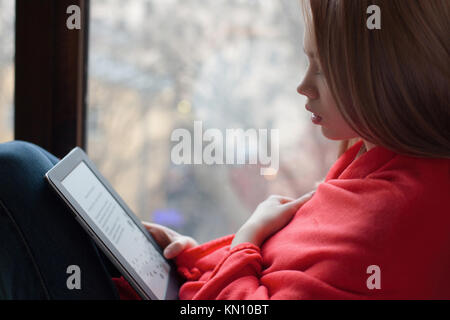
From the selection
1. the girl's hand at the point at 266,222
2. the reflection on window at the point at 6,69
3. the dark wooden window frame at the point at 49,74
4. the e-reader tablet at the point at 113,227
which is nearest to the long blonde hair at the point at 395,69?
the girl's hand at the point at 266,222

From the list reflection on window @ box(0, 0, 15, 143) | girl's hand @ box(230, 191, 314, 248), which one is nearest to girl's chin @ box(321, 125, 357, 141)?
girl's hand @ box(230, 191, 314, 248)

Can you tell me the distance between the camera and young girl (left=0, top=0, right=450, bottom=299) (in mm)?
640

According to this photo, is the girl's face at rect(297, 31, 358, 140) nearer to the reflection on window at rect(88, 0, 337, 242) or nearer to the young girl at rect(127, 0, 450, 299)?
the young girl at rect(127, 0, 450, 299)

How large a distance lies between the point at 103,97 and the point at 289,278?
0.78 metres

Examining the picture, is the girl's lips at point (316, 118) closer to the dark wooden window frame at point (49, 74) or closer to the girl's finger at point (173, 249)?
the girl's finger at point (173, 249)

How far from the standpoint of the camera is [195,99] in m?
1.19

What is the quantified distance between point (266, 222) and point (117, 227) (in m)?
0.27

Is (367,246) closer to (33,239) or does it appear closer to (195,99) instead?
(33,239)

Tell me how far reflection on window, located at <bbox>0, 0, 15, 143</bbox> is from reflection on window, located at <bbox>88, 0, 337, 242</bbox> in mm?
198

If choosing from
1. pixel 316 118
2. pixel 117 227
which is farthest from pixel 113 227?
pixel 316 118

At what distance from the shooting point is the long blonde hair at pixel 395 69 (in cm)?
67

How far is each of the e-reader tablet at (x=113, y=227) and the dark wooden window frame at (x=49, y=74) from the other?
13.0 inches

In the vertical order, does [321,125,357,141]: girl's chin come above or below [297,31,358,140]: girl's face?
below

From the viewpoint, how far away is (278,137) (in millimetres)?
1201
